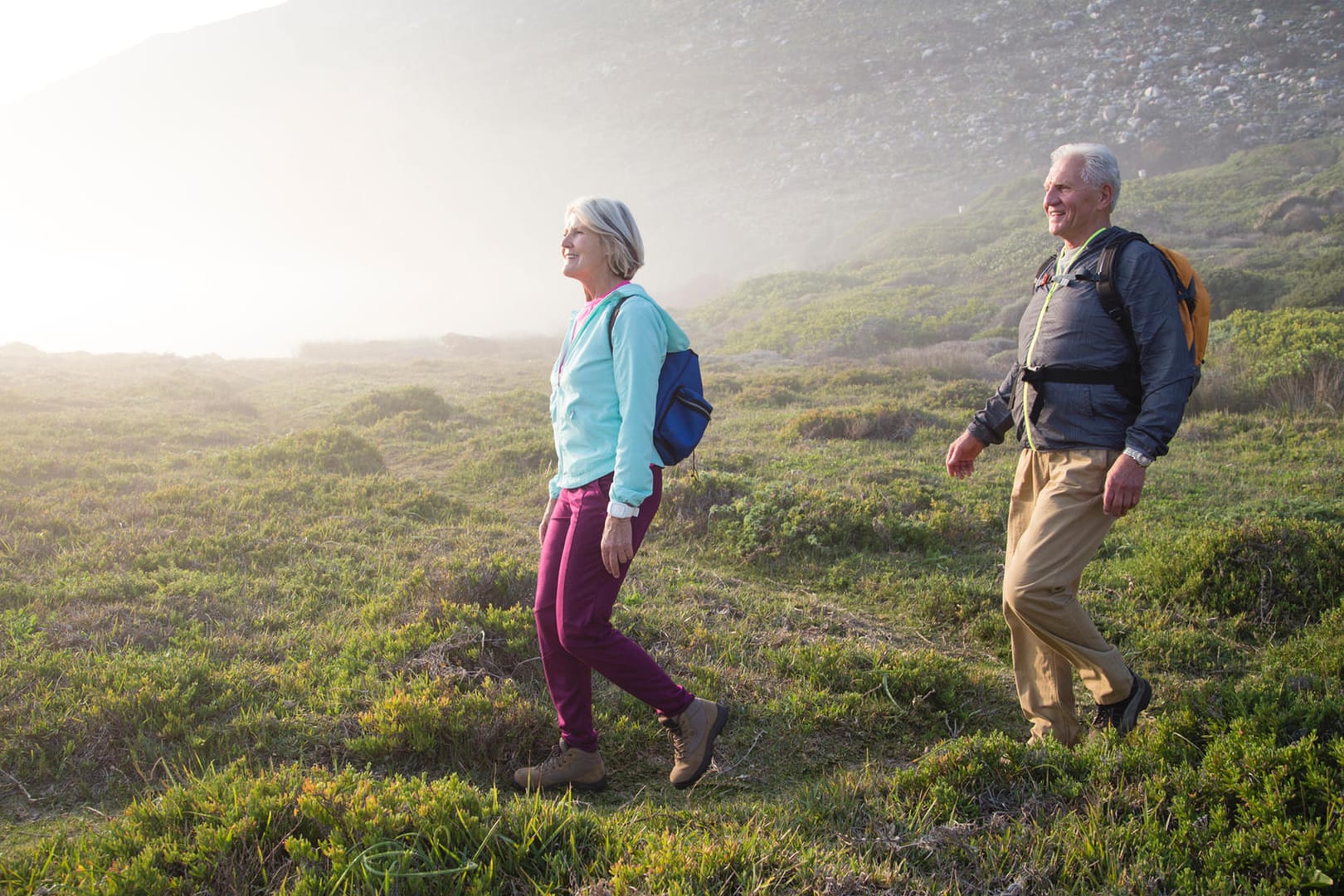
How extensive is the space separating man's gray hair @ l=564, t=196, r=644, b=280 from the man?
1.73 m

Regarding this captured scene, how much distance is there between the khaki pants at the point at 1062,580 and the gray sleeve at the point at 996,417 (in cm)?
27

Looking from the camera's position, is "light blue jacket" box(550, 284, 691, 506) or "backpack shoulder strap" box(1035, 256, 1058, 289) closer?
"light blue jacket" box(550, 284, 691, 506)

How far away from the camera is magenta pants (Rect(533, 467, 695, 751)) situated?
122 inches

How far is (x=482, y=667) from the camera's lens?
441cm

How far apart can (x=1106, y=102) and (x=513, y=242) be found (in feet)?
166

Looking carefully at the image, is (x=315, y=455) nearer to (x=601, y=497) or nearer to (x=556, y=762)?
(x=556, y=762)

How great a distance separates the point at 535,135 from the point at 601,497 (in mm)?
85250

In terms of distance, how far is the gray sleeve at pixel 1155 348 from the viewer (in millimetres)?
3025

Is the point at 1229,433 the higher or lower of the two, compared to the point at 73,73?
lower

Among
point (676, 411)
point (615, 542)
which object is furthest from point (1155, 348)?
point (615, 542)

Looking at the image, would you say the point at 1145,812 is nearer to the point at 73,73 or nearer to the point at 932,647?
the point at 932,647

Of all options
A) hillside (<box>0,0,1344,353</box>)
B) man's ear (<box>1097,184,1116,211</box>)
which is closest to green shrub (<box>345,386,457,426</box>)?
man's ear (<box>1097,184,1116,211</box>)

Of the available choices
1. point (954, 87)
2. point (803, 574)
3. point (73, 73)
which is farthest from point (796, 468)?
point (73, 73)

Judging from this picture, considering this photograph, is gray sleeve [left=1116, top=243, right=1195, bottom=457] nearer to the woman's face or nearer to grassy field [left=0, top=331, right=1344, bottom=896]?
grassy field [left=0, top=331, right=1344, bottom=896]
